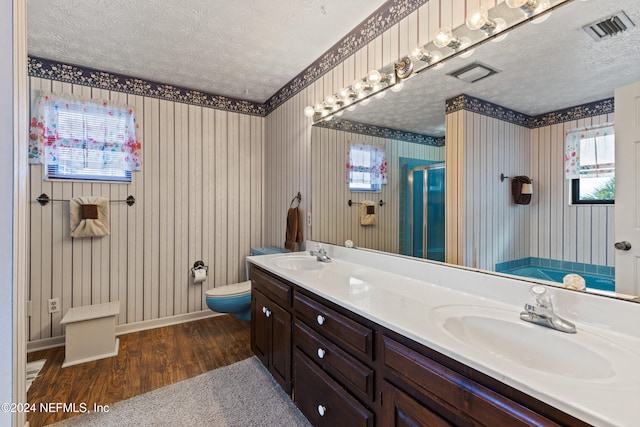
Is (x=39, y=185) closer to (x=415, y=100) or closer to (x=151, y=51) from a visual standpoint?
(x=151, y=51)

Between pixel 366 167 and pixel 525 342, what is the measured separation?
139 cm

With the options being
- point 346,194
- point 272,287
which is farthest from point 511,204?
point 272,287

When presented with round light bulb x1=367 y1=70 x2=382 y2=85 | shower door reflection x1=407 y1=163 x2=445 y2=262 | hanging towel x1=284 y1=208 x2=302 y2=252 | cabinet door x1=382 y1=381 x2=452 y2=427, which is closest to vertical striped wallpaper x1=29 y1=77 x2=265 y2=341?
hanging towel x1=284 y1=208 x2=302 y2=252

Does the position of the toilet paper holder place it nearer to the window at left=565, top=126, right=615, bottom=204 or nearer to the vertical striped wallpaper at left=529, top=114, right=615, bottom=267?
the vertical striped wallpaper at left=529, top=114, right=615, bottom=267

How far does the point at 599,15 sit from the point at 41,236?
12.4 feet

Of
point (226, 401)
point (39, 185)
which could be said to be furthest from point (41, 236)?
point (226, 401)

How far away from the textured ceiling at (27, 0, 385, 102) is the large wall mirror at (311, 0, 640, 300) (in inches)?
30.5

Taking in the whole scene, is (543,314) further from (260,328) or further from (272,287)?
(260,328)

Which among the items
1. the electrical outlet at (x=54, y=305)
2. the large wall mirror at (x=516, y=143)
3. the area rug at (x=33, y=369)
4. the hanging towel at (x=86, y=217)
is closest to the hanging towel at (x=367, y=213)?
the large wall mirror at (x=516, y=143)

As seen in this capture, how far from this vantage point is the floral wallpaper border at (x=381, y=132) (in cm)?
159

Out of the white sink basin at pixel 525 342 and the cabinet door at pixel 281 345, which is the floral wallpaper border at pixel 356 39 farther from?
the cabinet door at pixel 281 345

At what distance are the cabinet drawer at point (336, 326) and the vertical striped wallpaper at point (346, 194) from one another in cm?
66

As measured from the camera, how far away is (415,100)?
1.68m

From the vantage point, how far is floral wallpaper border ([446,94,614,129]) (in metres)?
1.03
